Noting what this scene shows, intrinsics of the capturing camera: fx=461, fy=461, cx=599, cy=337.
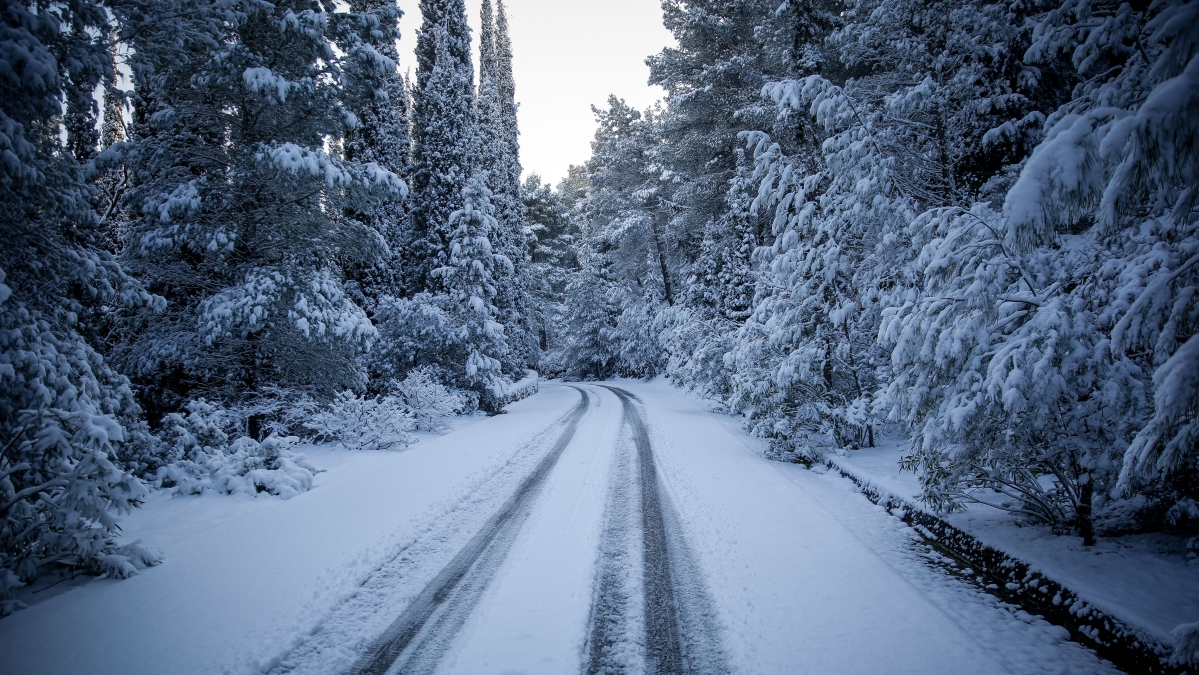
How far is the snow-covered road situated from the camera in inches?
118

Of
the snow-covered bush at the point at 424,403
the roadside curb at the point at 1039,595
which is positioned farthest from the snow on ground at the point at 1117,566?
the snow-covered bush at the point at 424,403

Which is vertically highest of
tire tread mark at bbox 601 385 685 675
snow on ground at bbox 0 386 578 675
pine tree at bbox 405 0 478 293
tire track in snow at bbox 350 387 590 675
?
pine tree at bbox 405 0 478 293

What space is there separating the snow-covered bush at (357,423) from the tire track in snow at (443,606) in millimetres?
5616

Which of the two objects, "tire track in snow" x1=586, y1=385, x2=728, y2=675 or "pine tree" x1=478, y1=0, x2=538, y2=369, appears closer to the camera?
"tire track in snow" x1=586, y1=385, x2=728, y2=675

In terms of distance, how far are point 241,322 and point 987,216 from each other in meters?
11.6

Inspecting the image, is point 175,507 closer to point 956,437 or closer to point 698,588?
point 698,588

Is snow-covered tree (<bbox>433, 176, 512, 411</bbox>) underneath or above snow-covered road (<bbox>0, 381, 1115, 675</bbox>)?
above

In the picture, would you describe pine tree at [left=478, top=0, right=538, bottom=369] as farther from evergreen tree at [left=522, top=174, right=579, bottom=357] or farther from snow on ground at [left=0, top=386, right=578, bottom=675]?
snow on ground at [left=0, top=386, right=578, bottom=675]

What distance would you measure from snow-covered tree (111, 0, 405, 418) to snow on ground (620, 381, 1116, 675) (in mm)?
8494

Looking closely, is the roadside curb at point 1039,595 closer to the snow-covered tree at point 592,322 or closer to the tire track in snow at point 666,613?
the tire track in snow at point 666,613

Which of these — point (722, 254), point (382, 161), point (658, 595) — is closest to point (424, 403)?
point (658, 595)

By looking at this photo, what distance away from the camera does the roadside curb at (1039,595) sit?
2633 mm

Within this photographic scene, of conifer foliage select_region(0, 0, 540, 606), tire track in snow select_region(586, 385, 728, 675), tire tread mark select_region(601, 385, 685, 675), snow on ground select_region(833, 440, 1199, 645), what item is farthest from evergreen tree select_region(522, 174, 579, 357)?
→ snow on ground select_region(833, 440, 1199, 645)

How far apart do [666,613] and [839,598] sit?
136cm
